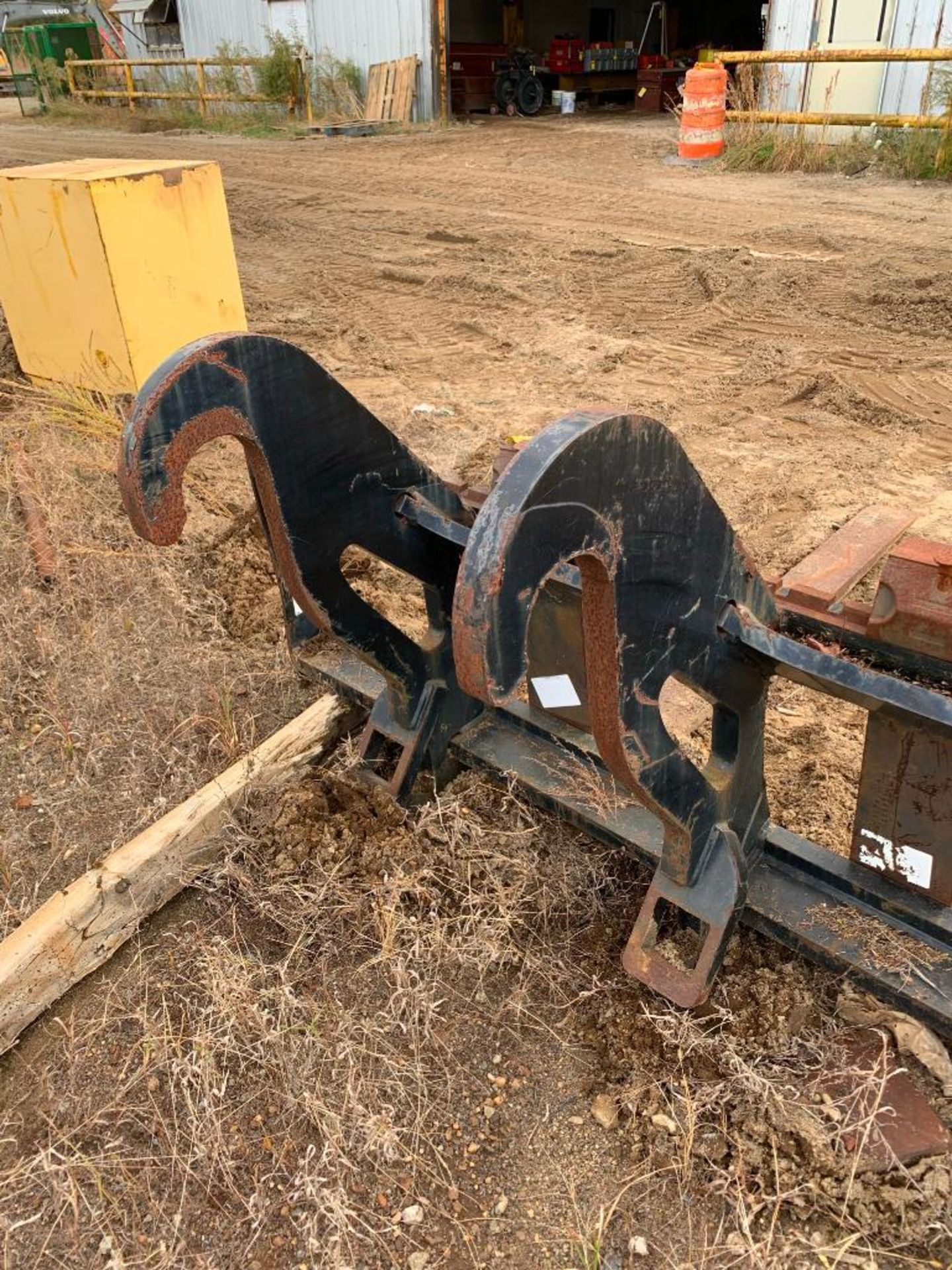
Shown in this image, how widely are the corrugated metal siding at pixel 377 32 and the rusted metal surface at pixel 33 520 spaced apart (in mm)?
15940

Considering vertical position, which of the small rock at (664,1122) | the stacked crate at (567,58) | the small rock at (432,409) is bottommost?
the small rock at (432,409)

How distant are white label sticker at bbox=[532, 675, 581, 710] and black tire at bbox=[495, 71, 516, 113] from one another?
67.2 ft

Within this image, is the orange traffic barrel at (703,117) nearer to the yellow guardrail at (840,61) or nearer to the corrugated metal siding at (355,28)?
the yellow guardrail at (840,61)

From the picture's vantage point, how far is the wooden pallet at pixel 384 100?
672 inches

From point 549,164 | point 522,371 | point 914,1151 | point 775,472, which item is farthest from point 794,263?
point 914,1151

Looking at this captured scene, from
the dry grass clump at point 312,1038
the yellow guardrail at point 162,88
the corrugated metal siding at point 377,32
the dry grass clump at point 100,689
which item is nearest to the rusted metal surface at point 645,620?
the dry grass clump at point 312,1038

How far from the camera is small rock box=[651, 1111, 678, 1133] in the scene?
6.32ft

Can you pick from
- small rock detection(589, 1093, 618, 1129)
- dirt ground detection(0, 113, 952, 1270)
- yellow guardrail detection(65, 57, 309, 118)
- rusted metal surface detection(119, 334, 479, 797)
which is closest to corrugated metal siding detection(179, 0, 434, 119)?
Answer: yellow guardrail detection(65, 57, 309, 118)

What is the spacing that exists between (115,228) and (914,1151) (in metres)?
5.31

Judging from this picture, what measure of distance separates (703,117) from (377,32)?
28.1 feet

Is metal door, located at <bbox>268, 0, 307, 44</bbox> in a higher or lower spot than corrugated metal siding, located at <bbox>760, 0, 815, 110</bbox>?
higher

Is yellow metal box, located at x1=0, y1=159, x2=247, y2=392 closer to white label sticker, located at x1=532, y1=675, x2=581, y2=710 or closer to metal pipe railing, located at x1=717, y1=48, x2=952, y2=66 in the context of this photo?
white label sticker, located at x1=532, y1=675, x2=581, y2=710

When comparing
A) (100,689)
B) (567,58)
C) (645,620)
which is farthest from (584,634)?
A: (567,58)

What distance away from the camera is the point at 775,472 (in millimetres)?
4980
